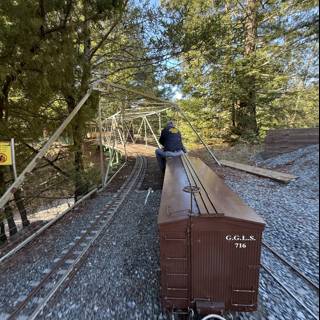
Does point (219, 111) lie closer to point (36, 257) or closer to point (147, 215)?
point (147, 215)

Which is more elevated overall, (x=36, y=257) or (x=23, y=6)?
(x=23, y=6)

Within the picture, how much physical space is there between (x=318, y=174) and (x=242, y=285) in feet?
5.61

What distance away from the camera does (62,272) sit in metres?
3.23

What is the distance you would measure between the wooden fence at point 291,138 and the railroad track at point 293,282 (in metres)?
1.41

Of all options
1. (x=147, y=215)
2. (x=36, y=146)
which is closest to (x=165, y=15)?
(x=36, y=146)

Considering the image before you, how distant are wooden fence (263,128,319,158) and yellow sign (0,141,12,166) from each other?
3.95 m

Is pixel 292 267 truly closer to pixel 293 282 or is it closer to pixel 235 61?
pixel 293 282

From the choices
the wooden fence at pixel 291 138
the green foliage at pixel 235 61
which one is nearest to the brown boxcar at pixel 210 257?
the wooden fence at pixel 291 138

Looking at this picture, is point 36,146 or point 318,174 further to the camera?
point 36,146

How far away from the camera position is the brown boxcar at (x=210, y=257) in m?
2.15

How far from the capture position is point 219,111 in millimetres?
12367

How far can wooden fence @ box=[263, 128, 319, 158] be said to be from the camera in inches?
39.0

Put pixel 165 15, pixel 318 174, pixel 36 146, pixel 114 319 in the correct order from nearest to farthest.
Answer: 1. pixel 318 174
2. pixel 114 319
3. pixel 36 146
4. pixel 165 15

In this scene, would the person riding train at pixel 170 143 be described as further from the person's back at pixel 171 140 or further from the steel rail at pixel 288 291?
the steel rail at pixel 288 291
